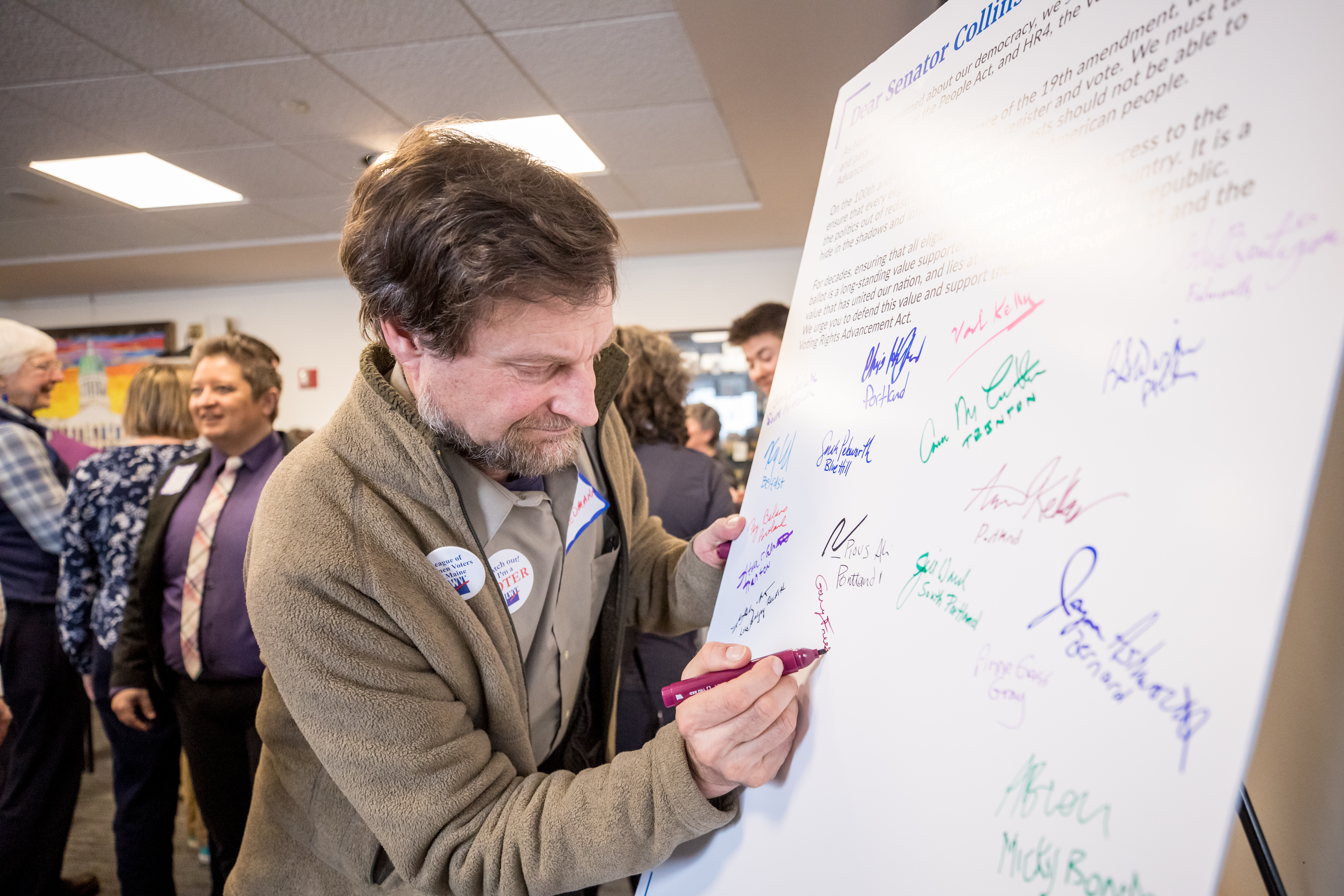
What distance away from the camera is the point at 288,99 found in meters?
2.99

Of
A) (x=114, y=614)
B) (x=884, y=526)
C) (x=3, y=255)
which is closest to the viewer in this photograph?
(x=884, y=526)

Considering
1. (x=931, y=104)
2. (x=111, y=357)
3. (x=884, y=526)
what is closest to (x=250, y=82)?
(x=931, y=104)

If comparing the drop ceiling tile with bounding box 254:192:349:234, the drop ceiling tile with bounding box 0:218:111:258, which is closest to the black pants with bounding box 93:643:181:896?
the drop ceiling tile with bounding box 254:192:349:234

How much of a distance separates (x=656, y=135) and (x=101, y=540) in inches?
104

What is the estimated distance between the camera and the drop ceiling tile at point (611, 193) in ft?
13.0

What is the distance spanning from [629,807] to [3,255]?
644 centimetres

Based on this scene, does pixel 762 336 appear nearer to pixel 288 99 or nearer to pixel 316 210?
pixel 288 99

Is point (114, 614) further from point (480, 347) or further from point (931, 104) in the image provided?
point (931, 104)

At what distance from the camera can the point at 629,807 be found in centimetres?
76

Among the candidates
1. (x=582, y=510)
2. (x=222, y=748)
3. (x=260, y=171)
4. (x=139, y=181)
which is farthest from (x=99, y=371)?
(x=582, y=510)

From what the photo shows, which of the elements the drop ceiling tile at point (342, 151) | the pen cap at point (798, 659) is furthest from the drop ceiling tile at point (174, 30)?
the pen cap at point (798, 659)
